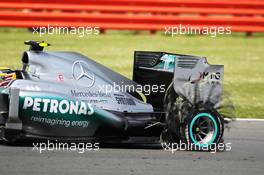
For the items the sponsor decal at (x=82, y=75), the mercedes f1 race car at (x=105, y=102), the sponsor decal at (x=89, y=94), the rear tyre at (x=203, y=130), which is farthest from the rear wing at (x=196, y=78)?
the sponsor decal at (x=82, y=75)

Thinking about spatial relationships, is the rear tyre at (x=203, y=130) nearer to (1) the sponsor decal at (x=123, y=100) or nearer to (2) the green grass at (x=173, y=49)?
(1) the sponsor decal at (x=123, y=100)

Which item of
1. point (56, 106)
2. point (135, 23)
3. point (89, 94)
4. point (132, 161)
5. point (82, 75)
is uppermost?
point (135, 23)

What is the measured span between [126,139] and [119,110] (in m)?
0.32

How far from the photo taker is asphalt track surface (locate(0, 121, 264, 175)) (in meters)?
6.50

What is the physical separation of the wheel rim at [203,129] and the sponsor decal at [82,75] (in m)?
1.17

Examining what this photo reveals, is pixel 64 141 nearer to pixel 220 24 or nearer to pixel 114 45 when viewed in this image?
pixel 114 45

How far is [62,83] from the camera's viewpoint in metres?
7.59

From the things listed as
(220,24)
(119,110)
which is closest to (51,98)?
(119,110)

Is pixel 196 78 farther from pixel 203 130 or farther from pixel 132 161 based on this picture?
pixel 132 161

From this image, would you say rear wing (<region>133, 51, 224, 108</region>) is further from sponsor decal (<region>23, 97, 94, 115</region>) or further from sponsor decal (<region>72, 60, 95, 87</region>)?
sponsor decal (<region>23, 97, 94, 115</region>)

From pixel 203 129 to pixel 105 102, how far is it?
1.10 m

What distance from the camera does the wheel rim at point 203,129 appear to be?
760 centimetres

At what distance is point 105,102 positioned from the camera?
7.57m

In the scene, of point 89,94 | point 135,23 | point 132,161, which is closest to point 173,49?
point 135,23
